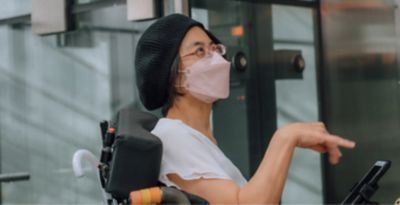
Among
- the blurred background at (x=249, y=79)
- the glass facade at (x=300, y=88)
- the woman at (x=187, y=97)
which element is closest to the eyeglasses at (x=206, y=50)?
the woman at (x=187, y=97)

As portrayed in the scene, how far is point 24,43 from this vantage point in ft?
22.6

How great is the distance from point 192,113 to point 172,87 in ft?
0.33

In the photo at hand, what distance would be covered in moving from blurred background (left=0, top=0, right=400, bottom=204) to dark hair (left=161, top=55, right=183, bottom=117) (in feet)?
8.62

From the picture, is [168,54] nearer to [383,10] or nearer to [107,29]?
[383,10]

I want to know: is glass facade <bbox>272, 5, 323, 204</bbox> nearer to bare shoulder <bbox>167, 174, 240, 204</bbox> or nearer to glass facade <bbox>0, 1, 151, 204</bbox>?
glass facade <bbox>0, 1, 151, 204</bbox>

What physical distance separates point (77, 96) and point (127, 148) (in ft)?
15.2

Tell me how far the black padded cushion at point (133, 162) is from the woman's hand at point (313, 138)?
1.18 ft

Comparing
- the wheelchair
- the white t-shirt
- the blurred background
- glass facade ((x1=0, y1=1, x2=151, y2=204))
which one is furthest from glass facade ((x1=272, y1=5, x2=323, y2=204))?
the wheelchair

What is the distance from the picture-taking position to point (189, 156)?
2086mm

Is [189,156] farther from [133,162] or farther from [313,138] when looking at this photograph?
[313,138]

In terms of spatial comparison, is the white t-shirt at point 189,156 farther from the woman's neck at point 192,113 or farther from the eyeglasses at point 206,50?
the eyeglasses at point 206,50

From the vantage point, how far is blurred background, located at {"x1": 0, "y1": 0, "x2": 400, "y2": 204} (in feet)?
17.3

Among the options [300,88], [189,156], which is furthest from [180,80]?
[300,88]

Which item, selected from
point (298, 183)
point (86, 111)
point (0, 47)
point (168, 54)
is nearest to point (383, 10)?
point (298, 183)
